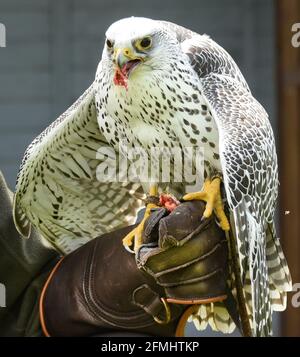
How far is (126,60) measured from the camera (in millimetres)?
3393

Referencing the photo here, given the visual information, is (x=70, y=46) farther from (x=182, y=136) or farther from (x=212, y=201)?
(x=212, y=201)

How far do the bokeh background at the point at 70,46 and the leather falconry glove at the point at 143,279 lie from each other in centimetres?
139

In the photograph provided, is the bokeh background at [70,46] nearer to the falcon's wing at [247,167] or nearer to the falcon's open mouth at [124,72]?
the falcon's wing at [247,167]

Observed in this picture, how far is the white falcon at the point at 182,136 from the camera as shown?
10.8ft

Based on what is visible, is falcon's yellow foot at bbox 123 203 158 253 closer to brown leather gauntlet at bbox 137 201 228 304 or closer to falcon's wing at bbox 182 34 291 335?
brown leather gauntlet at bbox 137 201 228 304

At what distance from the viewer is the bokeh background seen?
16.1 ft

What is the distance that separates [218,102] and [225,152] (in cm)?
17

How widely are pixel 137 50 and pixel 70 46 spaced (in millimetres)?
1635

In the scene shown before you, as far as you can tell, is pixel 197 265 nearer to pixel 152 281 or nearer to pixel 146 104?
pixel 152 281

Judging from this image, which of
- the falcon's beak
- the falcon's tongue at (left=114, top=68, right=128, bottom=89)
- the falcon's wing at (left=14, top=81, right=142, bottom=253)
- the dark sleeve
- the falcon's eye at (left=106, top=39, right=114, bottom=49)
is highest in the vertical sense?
the falcon's eye at (left=106, top=39, right=114, bottom=49)

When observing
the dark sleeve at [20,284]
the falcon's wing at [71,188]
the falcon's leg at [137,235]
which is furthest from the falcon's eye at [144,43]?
the dark sleeve at [20,284]

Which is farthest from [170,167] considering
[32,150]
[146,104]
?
[32,150]

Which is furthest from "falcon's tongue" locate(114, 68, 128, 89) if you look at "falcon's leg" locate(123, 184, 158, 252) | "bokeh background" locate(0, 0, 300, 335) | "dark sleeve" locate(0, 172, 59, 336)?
"bokeh background" locate(0, 0, 300, 335)

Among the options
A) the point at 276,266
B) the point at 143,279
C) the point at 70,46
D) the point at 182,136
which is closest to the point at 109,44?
the point at 182,136
